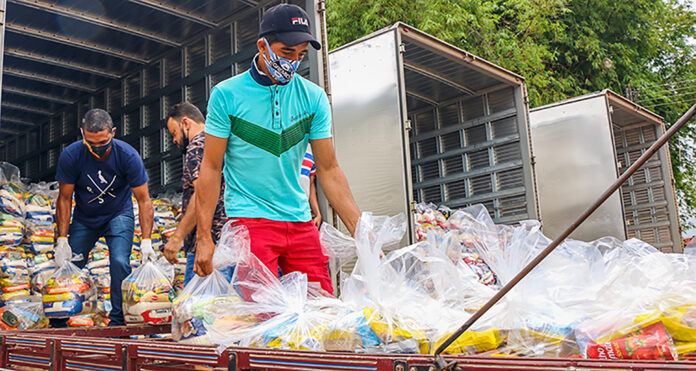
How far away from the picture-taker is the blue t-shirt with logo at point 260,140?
2596 millimetres

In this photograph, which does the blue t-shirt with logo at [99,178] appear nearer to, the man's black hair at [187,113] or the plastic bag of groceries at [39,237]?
the man's black hair at [187,113]

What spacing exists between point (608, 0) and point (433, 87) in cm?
1198

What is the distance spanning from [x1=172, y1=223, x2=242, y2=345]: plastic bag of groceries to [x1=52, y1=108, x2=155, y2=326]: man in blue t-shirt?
7.23ft

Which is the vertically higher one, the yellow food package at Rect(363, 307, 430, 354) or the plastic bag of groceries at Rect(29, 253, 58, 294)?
the plastic bag of groceries at Rect(29, 253, 58, 294)

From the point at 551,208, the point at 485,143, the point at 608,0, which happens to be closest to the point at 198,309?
the point at 485,143

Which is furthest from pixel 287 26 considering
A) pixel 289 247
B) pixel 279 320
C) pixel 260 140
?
pixel 279 320

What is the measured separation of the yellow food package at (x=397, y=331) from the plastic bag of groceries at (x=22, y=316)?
133 inches

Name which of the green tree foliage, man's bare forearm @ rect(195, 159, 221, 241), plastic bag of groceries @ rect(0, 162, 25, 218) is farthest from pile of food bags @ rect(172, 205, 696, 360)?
the green tree foliage

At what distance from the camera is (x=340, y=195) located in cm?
284

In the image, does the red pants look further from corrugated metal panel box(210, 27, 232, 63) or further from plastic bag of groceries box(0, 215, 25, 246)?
corrugated metal panel box(210, 27, 232, 63)

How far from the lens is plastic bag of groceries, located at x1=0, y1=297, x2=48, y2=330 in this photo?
4223 millimetres

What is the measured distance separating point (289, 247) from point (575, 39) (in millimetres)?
16109

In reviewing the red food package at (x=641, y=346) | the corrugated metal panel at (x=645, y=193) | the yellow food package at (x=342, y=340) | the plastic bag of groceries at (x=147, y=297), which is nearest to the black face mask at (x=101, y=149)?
the plastic bag of groceries at (x=147, y=297)

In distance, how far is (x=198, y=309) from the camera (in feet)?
7.05
